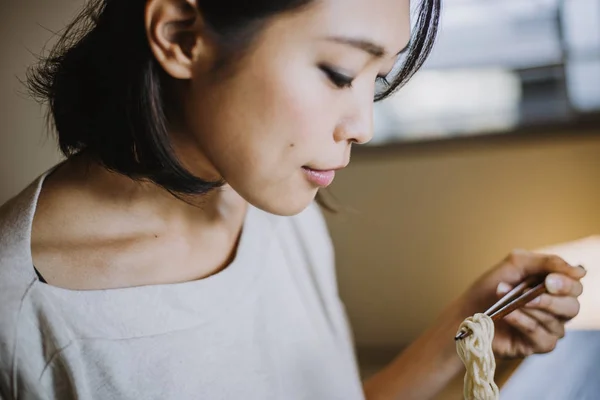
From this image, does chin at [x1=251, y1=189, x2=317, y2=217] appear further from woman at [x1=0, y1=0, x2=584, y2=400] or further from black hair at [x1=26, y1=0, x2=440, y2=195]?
black hair at [x1=26, y1=0, x2=440, y2=195]

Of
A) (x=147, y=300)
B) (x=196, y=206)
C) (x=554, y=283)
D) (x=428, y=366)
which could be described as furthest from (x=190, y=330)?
(x=554, y=283)

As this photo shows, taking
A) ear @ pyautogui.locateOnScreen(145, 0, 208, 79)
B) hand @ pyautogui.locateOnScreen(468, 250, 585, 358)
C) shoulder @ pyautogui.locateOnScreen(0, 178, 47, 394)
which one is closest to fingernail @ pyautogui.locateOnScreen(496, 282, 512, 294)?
hand @ pyautogui.locateOnScreen(468, 250, 585, 358)

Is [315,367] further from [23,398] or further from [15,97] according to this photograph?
[15,97]

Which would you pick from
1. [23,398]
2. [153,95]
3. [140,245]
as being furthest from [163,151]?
[23,398]

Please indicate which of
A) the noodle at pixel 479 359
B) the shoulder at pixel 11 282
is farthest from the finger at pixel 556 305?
the shoulder at pixel 11 282

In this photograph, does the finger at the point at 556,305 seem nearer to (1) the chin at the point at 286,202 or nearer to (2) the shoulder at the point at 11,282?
(1) the chin at the point at 286,202

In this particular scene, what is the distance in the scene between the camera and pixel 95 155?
997mm

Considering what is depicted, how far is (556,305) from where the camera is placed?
998 mm

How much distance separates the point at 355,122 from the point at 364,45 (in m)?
0.10

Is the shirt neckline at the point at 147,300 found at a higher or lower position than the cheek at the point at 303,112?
lower

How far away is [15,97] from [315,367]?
0.74m

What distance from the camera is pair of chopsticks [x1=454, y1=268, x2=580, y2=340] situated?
0.92 meters

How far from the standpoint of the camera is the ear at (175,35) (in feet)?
2.71

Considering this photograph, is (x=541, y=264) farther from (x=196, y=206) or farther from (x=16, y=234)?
(x=16, y=234)
